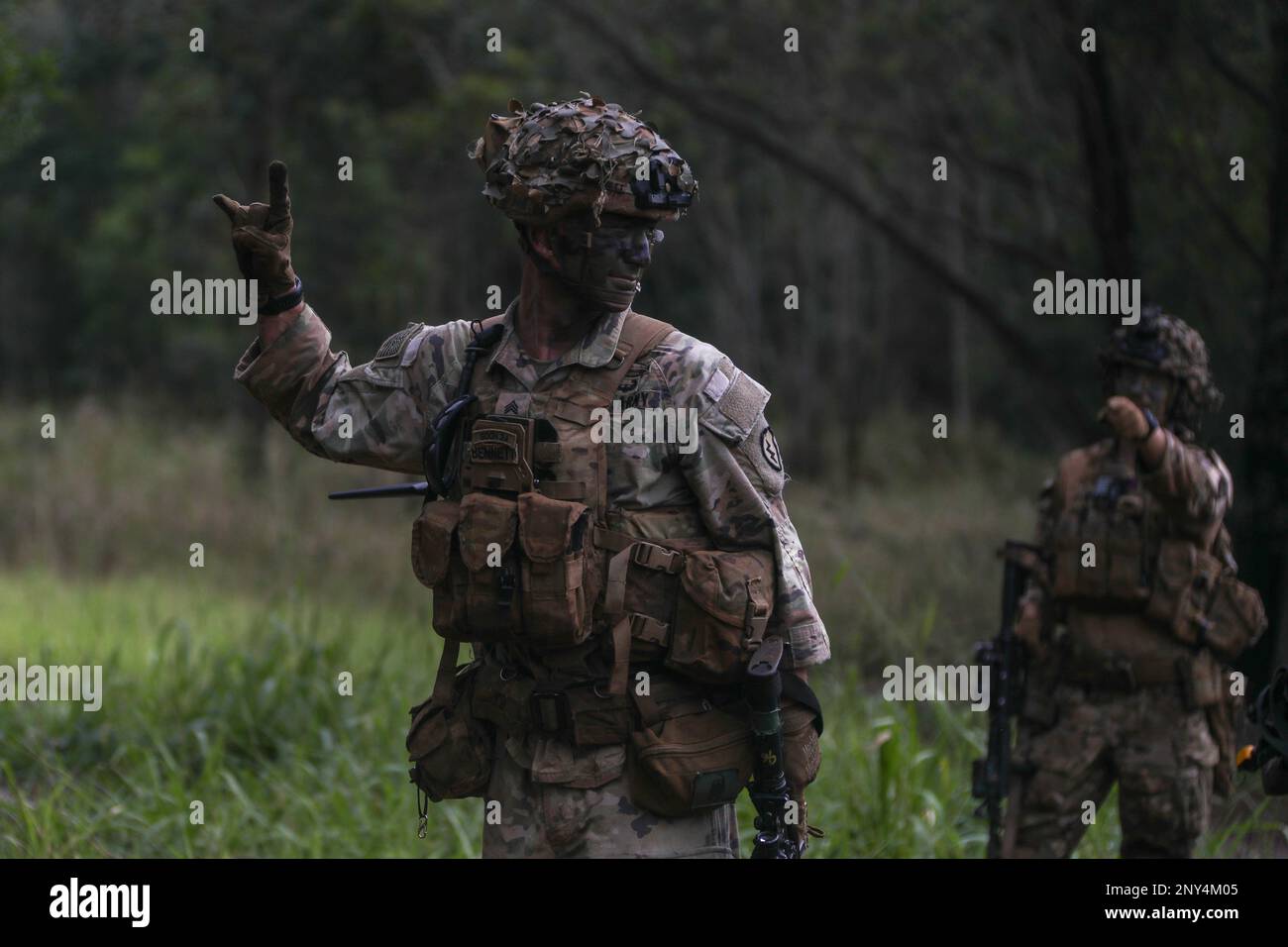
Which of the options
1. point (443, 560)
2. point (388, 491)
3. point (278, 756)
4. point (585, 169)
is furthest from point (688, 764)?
point (278, 756)

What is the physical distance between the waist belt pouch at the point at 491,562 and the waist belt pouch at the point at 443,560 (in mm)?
29

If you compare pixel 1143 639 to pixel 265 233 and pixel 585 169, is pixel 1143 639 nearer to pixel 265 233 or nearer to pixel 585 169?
pixel 585 169

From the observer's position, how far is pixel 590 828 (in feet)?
10.6

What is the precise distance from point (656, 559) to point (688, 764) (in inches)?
16.8

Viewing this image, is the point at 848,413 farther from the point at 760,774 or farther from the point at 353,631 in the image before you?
the point at 760,774

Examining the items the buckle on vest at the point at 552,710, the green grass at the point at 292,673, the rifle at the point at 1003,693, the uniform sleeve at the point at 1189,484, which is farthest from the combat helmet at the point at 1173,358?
the buckle on vest at the point at 552,710

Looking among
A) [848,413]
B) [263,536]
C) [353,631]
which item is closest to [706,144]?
[848,413]

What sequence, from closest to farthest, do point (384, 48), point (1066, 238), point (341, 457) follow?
point (341, 457), point (1066, 238), point (384, 48)

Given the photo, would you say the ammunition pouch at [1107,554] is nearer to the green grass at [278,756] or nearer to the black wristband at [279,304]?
the green grass at [278,756]

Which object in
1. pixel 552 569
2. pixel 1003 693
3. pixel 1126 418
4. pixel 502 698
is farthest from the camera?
pixel 1003 693

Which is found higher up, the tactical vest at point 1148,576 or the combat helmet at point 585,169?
the combat helmet at point 585,169

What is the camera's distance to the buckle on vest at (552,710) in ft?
10.6

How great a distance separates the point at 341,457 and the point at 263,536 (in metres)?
7.34

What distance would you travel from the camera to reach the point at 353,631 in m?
7.21
